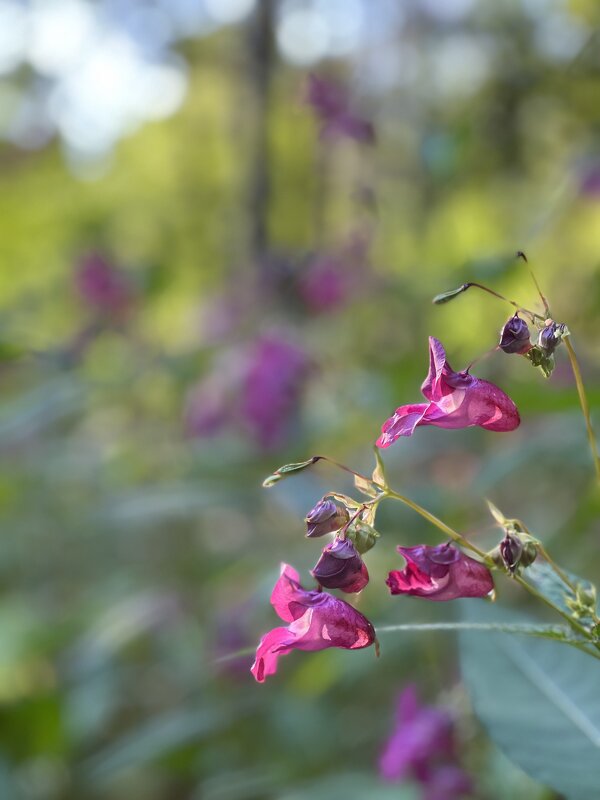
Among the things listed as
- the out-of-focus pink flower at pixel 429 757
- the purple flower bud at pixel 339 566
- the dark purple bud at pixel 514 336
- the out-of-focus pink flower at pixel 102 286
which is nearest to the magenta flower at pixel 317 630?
the purple flower bud at pixel 339 566

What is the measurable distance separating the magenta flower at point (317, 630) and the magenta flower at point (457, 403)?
76 millimetres

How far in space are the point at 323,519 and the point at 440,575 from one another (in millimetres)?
Result: 56

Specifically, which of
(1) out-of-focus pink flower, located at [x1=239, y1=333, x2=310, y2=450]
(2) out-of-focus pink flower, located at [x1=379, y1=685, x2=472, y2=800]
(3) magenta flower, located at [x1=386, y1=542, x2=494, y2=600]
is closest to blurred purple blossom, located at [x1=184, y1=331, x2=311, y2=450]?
(1) out-of-focus pink flower, located at [x1=239, y1=333, x2=310, y2=450]

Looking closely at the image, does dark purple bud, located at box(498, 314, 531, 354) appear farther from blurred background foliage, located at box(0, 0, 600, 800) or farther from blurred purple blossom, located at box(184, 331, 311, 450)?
blurred purple blossom, located at box(184, 331, 311, 450)

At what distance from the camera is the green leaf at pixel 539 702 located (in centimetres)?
44

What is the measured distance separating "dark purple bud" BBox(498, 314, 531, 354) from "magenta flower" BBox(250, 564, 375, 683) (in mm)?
120

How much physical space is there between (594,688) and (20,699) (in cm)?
103

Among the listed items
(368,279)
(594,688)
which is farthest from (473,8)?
(594,688)

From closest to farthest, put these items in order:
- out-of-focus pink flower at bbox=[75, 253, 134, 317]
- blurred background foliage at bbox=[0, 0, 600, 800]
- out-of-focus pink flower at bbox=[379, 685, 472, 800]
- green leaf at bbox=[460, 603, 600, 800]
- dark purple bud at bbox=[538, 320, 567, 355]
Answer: dark purple bud at bbox=[538, 320, 567, 355] < green leaf at bbox=[460, 603, 600, 800] < out-of-focus pink flower at bbox=[379, 685, 472, 800] < blurred background foliage at bbox=[0, 0, 600, 800] < out-of-focus pink flower at bbox=[75, 253, 134, 317]

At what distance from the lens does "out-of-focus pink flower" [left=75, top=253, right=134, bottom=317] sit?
172cm

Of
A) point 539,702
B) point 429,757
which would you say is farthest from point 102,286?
point 539,702

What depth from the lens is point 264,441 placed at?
1254mm

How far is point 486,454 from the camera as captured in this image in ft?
4.29

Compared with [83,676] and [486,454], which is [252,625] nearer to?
[83,676]
